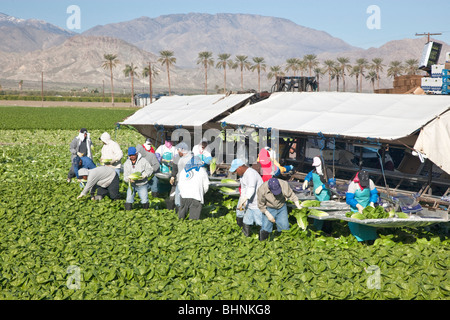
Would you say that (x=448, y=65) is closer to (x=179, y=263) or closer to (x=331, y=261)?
(x=331, y=261)

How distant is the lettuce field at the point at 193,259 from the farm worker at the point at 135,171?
44 centimetres

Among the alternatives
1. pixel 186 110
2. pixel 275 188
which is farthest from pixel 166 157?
pixel 275 188

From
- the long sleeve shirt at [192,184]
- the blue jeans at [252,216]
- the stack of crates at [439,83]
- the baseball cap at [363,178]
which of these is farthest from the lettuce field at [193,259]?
the stack of crates at [439,83]

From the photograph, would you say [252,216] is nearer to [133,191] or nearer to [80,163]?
[133,191]

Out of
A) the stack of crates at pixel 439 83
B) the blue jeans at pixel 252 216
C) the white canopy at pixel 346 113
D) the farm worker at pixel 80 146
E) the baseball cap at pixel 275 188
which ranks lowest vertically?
the blue jeans at pixel 252 216

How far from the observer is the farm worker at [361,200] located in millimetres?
9867

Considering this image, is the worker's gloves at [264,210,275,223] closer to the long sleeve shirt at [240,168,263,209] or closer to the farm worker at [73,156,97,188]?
the long sleeve shirt at [240,168,263,209]

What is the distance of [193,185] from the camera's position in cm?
1077

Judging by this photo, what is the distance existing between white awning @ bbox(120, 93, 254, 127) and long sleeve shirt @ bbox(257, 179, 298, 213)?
6603 mm

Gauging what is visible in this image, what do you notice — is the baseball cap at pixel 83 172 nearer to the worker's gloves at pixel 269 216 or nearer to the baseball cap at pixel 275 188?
the worker's gloves at pixel 269 216

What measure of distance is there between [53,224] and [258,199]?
4.58 metres

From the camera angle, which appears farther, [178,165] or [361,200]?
[178,165]

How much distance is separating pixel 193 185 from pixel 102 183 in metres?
3.02

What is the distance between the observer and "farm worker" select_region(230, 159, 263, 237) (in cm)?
1009
